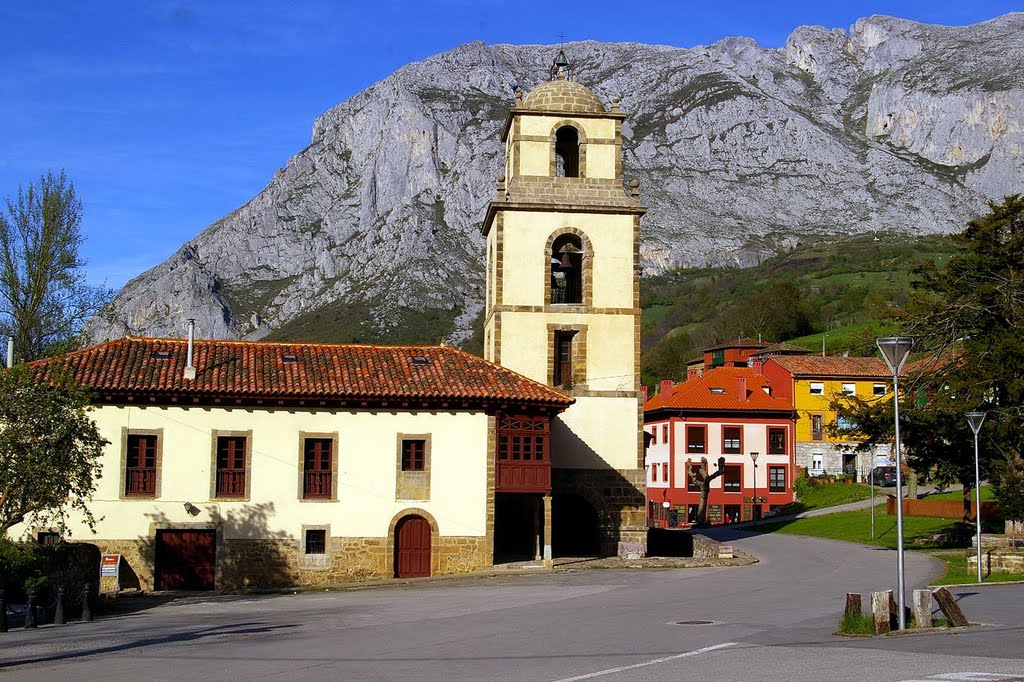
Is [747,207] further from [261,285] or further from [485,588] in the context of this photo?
[485,588]

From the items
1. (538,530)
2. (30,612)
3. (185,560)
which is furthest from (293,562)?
(30,612)

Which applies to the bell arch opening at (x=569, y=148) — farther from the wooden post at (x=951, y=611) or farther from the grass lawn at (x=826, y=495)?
the grass lawn at (x=826, y=495)

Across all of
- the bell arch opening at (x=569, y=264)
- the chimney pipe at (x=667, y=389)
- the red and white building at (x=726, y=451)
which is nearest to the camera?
the bell arch opening at (x=569, y=264)

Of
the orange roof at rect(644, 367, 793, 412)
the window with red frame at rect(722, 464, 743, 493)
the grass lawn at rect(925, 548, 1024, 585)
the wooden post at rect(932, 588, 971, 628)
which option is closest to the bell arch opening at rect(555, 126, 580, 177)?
the grass lawn at rect(925, 548, 1024, 585)

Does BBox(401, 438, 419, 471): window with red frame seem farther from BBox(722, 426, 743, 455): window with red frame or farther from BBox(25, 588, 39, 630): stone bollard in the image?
BBox(722, 426, 743, 455): window with red frame

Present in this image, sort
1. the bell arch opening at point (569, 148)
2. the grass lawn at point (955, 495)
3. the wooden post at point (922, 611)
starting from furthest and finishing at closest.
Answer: the grass lawn at point (955, 495)
the bell arch opening at point (569, 148)
the wooden post at point (922, 611)

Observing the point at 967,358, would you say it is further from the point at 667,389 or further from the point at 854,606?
the point at 667,389

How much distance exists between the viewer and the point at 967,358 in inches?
1342

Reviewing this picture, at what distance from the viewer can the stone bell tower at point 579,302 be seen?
37875mm

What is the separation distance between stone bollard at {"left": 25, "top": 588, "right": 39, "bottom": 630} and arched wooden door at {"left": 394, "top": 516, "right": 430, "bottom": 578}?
12.8m

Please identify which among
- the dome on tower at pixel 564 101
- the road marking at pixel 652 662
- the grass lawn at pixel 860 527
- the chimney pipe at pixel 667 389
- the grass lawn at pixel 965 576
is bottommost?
the grass lawn at pixel 860 527

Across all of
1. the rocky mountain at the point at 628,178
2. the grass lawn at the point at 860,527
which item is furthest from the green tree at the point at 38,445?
the rocky mountain at the point at 628,178

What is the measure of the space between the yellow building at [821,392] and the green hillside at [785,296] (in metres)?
19.6

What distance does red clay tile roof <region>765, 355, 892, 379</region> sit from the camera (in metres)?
75.6
